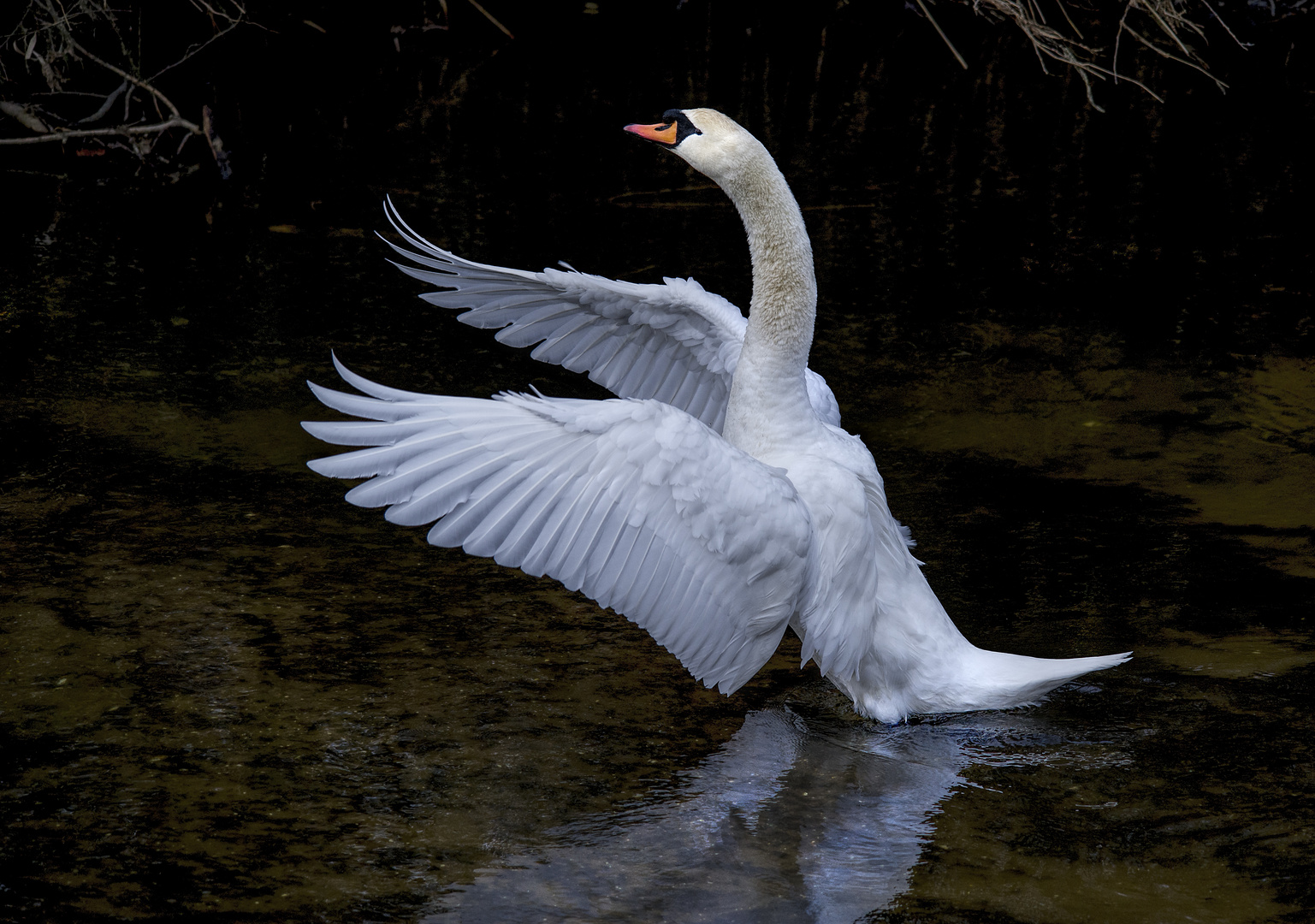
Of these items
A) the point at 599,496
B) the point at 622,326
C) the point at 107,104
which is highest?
the point at 107,104

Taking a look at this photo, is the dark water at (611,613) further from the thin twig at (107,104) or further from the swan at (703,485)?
the thin twig at (107,104)

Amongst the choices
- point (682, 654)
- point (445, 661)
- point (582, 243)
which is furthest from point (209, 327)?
point (682, 654)

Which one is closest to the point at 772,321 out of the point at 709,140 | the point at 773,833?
the point at 709,140

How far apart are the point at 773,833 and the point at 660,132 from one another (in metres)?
2.59

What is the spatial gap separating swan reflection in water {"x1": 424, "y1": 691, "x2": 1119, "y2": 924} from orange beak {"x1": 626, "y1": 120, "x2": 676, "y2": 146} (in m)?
2.16

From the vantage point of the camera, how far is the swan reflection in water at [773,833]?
3.54m

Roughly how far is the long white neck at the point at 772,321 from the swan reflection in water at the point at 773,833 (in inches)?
42.0

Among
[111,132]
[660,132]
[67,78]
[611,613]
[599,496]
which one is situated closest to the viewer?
[599,496]

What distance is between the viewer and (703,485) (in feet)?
13.0

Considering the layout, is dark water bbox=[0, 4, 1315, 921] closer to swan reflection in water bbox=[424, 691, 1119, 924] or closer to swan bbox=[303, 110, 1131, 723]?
swan reflection in water bbox=[424, 691, 1119, 924]

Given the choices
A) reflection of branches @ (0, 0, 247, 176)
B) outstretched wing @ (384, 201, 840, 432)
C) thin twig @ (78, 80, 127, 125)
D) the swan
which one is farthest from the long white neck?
thin twig @ (78, 80, 127, 125)

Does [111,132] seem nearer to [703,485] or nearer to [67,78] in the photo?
[67,78]

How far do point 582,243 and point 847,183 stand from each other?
2980mm

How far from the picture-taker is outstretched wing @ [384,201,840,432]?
5.30 metres
